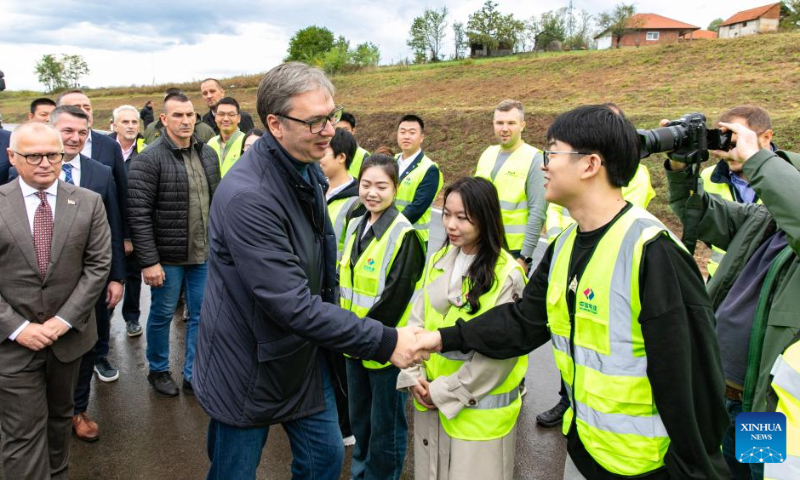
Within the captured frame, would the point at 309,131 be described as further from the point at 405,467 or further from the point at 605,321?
the point at 405,467

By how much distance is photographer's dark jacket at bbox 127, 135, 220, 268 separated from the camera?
4.47 meters

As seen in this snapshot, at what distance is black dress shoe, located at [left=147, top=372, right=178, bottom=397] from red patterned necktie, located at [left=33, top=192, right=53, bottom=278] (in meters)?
1.76

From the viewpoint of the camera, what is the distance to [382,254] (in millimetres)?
3227

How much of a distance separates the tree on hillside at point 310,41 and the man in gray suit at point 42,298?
230 feet

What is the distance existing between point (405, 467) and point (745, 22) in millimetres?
70773

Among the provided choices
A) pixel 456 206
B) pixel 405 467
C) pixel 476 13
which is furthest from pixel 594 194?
pixel 476 13

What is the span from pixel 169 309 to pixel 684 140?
3990mm

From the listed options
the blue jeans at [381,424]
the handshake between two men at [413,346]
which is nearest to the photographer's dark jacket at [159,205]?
the blue jeans at [381,424]

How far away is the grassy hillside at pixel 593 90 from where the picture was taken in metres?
15.6

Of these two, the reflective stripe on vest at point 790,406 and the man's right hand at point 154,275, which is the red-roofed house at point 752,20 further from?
the reflective stripe on vest at point 790,406

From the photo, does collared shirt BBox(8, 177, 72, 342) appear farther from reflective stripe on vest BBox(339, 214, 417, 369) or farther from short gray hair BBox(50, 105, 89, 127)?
reflective stripe on vest BBox(339, 214, 417, 369)

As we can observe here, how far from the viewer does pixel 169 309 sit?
4734 mm

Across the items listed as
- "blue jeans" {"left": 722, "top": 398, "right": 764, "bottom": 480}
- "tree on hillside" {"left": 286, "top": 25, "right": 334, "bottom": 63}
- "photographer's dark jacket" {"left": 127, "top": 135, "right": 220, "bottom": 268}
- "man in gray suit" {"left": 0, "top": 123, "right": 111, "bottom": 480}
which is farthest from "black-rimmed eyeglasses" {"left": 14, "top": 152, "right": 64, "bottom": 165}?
"tree on hillside" {"left": 286, "top": 25, "right": 334, "bottom": 63}

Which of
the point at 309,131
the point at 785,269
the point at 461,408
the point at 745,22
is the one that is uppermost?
the point at 745,22
